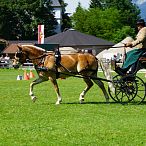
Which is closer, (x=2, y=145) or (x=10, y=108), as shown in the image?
(x=2, y=145)

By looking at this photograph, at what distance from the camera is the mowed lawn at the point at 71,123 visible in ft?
32.7

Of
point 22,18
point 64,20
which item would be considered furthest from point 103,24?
point 64,20

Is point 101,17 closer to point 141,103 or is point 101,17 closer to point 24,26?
point 24,26

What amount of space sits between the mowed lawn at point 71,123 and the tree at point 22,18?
81.9 meters

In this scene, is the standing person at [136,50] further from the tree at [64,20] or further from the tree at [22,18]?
the tree at [64,20]

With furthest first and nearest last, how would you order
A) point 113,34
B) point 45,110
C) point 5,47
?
1. point 113,34
2. point 5,47
3. point 45,110

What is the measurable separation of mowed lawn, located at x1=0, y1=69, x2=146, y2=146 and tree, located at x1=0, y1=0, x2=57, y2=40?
81871 mm

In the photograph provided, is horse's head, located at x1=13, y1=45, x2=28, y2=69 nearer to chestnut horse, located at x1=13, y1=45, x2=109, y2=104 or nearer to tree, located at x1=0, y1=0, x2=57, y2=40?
chestnut horse, located at x1=13, y1=45, x2=109, y2=104

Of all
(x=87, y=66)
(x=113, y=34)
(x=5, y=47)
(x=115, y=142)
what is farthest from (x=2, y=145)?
(x=113, y=34)

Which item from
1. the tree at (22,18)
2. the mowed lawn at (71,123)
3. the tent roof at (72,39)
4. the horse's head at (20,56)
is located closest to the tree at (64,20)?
the tree at (22,18)

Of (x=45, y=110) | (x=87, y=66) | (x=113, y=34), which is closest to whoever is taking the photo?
(x=45, y=110)

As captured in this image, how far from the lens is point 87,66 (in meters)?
17.0

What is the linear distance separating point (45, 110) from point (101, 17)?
92223 mm

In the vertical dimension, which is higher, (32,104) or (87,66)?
(87,66)
